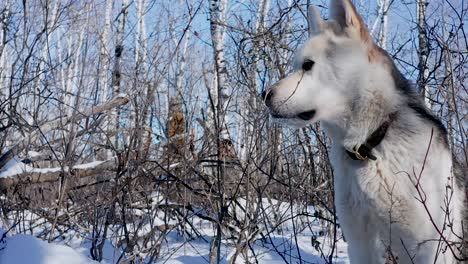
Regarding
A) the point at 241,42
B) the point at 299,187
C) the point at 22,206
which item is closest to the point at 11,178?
the point at 22,206

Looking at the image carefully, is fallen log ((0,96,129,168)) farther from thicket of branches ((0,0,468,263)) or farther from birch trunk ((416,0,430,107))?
birch trunk ((416,0,430,107))

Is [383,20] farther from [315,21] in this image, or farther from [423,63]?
[315,21]

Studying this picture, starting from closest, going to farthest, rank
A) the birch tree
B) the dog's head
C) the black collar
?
the black collar, the dog's head, the birch tree

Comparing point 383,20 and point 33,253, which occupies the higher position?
point 383,20

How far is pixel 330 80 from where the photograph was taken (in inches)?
113

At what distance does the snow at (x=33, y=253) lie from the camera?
8.87ft

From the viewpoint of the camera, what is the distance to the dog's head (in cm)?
281

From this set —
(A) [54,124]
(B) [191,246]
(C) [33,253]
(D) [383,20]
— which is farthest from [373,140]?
(D) [383,20]

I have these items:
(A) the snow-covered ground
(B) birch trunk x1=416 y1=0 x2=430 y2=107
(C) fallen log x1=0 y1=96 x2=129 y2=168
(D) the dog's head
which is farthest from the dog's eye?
(C) fallen log x1=0 y1=96 x2=129 y2=168

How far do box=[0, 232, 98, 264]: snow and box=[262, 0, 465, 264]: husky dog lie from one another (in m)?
1.37

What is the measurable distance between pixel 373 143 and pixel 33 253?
1861mm

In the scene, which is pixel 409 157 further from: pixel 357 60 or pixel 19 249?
pixel 19 249

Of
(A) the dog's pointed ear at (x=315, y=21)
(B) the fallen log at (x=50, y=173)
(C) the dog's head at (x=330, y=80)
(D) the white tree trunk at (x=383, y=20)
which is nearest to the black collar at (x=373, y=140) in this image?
Answer: (C) the dog's head at (x=330, y=80)

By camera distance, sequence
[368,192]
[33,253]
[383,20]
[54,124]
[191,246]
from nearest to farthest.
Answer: [368,192] → [33,253] → [191,246] → [54,124] → [383,20]
